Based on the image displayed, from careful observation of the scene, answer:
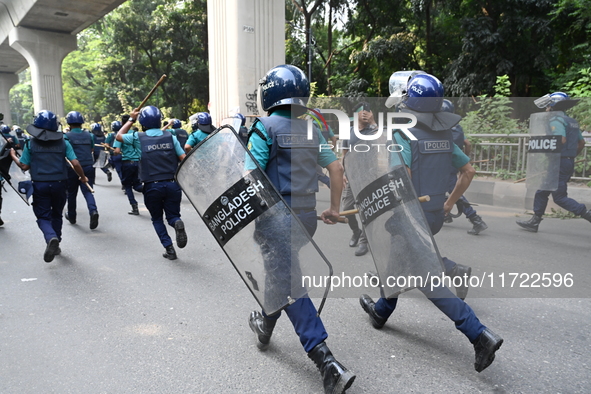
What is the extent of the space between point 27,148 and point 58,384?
371cm

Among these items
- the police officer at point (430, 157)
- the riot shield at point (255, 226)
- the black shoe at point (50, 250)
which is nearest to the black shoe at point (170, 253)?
the black shoe at point (50, 250)

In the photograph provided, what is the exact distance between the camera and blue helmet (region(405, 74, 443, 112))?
9.20 feet

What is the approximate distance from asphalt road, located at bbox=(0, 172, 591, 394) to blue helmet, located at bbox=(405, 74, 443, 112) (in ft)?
2.64

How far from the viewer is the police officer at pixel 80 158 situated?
671cm

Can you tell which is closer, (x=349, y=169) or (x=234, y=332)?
(x=349, y=169)

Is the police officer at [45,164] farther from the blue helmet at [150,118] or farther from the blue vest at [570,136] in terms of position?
the blue vest at [570,136]

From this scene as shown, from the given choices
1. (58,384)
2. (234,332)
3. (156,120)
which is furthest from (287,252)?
(156,120)

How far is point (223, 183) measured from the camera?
91.8 inches

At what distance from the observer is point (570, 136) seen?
533cm

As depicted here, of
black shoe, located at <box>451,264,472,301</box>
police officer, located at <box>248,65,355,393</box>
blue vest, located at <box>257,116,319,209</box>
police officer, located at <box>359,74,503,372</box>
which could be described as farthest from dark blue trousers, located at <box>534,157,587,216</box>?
blue vest, located at <box>257,116,319,209</box>

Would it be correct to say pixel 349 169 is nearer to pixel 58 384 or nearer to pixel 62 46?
pixel 58 384

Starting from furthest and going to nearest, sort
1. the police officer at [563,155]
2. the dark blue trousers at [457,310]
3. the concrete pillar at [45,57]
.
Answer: the concrete pillar at [45,57] < the police officer at [563,155] < the dark blue trousers at [457,310]

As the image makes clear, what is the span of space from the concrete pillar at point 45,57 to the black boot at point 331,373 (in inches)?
1054

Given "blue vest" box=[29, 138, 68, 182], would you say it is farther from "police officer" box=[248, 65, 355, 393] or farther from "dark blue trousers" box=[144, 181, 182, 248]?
"police officer" box=[248, 65, 355, 393]
